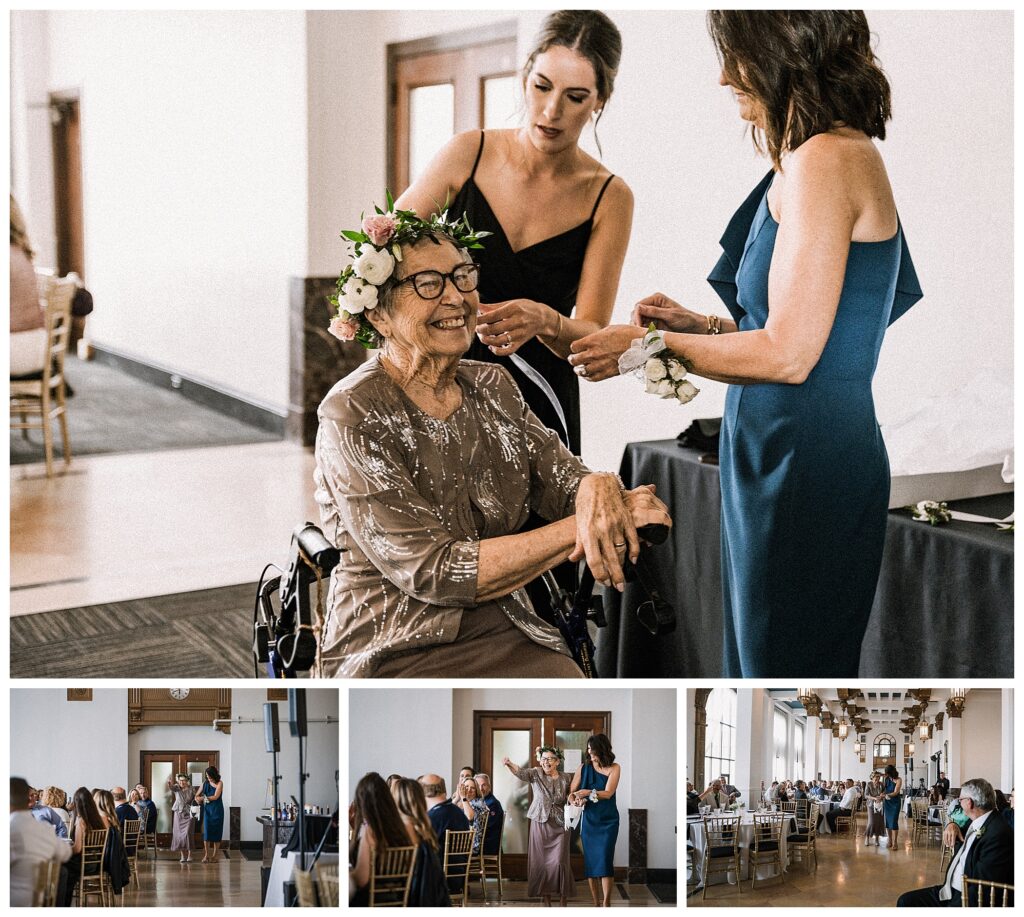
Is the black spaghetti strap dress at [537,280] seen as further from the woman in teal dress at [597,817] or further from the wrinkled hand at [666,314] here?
the woman in teal dress at [597,817]

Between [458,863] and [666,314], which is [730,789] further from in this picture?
[666,314]

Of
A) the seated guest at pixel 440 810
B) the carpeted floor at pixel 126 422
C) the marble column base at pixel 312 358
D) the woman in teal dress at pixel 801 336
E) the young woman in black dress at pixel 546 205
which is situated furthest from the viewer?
the carpeted floor at pixel 126 422

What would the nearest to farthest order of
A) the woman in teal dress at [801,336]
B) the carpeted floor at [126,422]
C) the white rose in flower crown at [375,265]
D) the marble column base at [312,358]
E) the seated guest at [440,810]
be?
the white rose in flower crown at [375,265], the woman in teal dress at [801,336], the seated guest at [440,810], the marble column base at [312,358], the carpeted floor at [126,422]

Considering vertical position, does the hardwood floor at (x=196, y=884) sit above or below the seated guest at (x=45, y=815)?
below

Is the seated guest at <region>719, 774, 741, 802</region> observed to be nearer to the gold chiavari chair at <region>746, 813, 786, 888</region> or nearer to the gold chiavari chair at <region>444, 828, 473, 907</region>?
the gold chiavari chair at <region>746, 813, 786, 888</region>

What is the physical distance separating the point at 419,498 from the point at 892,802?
4.51ft

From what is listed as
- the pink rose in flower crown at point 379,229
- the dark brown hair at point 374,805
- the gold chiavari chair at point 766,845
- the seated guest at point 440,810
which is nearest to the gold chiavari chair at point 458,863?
the seated guest at point 440,810

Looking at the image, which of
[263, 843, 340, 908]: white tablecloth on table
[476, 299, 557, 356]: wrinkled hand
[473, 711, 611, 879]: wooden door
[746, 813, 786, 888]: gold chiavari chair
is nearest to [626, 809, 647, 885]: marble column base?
[473, 711, 611, 879]: wooden door

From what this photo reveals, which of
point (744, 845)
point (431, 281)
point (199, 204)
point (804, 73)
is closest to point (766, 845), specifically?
point (744, 845)

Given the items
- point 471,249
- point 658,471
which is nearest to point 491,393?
point 471,249

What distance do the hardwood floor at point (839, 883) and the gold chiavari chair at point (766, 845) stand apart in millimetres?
32

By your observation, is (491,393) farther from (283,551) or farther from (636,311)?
(283,551)

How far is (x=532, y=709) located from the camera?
2.93m

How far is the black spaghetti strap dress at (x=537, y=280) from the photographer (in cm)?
283
